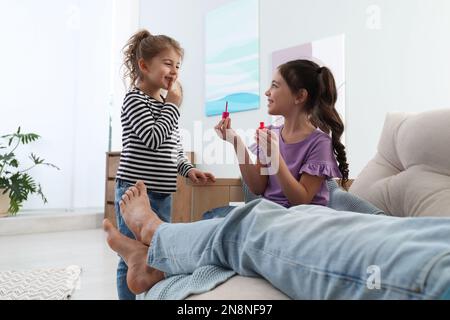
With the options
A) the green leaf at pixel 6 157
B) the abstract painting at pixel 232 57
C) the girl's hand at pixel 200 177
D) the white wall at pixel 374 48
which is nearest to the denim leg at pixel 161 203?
the girl's hand at pixel 200 177

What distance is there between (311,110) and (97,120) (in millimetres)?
2605

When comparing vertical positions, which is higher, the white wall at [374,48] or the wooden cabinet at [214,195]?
the white wall at [374,48]

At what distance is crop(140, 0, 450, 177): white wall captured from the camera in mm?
1984

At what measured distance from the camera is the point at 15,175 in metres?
2.91

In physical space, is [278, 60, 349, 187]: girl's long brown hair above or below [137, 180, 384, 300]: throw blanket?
above

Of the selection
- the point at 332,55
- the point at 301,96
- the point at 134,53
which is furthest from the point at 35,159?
the point at 301,96

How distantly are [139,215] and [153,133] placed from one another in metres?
0.32

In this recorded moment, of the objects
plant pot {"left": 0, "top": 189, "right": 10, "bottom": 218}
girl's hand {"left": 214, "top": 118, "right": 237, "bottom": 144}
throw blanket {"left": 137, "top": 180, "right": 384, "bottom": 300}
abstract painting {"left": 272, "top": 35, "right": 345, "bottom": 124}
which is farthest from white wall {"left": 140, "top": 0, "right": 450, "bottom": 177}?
plant pot {"left": 0, "top": 189, "right": 10, "bottom": 218}

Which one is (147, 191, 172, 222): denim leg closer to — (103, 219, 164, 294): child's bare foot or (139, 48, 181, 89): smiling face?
(103, 219, 164, 294): child's bare foot

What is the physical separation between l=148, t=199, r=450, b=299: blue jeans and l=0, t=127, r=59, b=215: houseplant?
2.58 metres

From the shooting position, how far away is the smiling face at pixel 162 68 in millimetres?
1290

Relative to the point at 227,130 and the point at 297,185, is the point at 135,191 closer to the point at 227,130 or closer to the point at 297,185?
the point at 227,130

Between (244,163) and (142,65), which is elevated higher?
(142,65)

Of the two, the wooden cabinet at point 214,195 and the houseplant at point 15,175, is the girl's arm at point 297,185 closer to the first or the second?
the wooden cabinet at point 214,195
